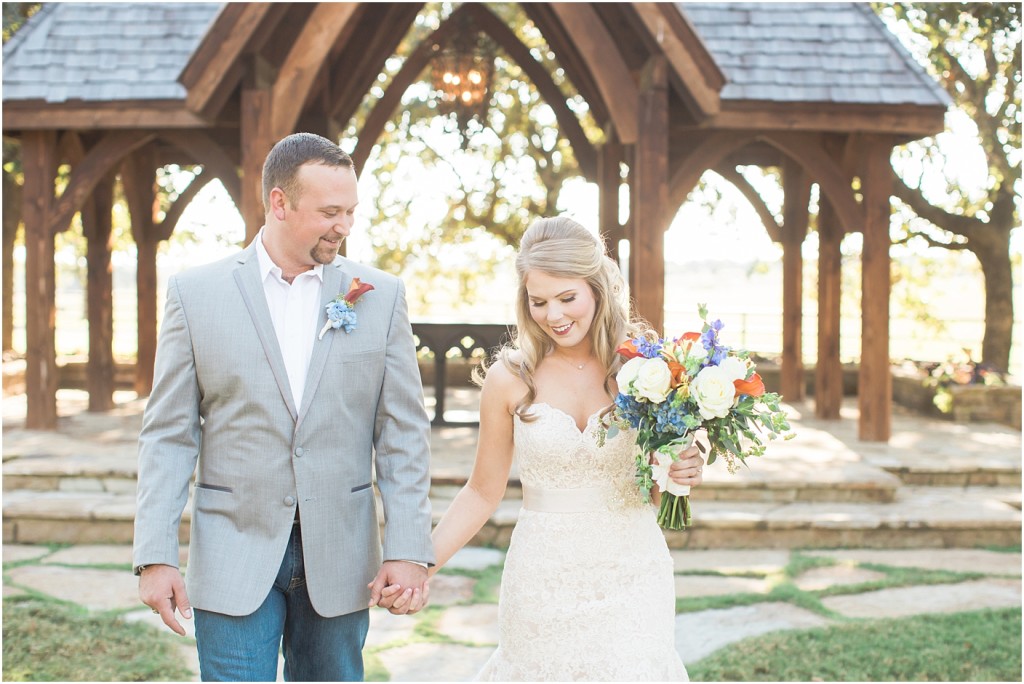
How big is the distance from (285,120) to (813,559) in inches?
198

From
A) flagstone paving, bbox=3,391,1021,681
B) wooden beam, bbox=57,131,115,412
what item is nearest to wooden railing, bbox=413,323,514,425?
flagstone paving, bbox=3,391,1021,681

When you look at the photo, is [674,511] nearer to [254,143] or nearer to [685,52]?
[685,52]

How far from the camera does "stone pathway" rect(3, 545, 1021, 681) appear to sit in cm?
497

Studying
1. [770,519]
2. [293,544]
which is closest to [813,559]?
[770,519]

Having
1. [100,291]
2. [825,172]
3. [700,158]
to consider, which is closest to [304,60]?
[700,158]

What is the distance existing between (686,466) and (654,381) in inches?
11.4

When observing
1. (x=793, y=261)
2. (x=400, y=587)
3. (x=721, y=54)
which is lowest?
(x=400, y=587)

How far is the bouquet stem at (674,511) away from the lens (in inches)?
119

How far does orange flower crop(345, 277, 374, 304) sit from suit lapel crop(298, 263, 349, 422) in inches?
1.9

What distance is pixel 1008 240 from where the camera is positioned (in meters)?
13.3

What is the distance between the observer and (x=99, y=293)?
443 inches

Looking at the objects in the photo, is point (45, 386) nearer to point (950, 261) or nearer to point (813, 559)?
point (813, 559)

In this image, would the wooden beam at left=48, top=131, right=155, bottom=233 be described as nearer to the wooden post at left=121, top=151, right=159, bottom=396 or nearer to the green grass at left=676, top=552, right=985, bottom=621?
the wooden post at left=121, top=151, right=159, bottom=396

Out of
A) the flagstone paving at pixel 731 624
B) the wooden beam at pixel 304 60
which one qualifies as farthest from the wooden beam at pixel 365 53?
the flagstone paving at pixel 731 624
